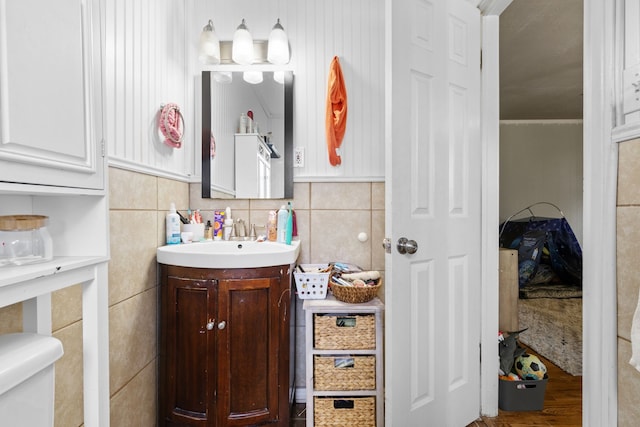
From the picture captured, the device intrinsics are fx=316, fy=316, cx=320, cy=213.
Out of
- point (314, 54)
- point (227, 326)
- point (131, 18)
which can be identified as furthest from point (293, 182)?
point (131, 18)

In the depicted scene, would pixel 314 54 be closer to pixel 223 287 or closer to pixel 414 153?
pixel 414 153

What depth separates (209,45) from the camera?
1910 millimetres

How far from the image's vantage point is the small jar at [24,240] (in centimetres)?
71

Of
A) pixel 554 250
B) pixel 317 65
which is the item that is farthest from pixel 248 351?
pixel 554 250

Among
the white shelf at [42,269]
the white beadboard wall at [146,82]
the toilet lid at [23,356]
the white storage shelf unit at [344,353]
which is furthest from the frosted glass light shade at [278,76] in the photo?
the toilet lid at [23,356]

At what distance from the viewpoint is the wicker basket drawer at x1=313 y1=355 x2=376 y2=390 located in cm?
152

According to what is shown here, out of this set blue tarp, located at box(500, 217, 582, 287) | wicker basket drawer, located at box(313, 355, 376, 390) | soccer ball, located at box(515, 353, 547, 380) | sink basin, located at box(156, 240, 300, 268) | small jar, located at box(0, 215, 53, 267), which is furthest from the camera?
blue tarp, located at box(500, 217, 582, 287)

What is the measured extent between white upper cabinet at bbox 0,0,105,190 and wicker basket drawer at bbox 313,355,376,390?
1.22 metres

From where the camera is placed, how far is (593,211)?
2.88ft

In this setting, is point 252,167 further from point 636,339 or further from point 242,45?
point 636,339

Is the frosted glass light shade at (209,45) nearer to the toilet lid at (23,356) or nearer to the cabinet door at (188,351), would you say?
the cabinet door at (188,351)

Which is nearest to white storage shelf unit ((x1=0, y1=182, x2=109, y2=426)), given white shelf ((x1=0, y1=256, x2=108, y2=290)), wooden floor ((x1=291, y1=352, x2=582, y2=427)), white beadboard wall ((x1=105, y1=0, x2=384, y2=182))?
white shelf ((x1=0, y1=256, x2=108, y2=290))

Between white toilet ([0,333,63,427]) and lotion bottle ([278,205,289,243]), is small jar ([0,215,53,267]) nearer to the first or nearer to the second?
white toilet ([0,333,63,427])

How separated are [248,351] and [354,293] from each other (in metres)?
0.56
